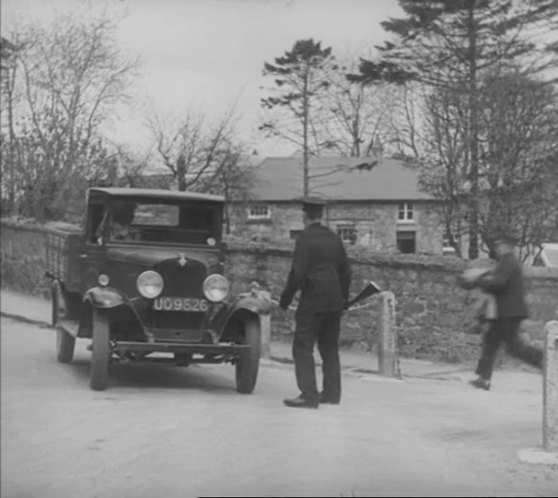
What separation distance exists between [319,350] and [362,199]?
1219 mm

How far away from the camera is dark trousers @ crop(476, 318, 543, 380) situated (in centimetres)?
146

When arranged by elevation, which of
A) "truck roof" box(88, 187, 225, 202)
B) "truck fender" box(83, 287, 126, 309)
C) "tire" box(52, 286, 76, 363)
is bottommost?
"tire" box(52, 286, 76, 363)

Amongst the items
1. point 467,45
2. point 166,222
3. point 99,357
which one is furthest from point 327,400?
point 467,45

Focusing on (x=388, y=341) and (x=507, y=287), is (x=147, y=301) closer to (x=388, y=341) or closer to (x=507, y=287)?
(x=388, y=341)

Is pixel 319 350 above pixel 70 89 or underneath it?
underneath

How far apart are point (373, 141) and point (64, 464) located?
130cm

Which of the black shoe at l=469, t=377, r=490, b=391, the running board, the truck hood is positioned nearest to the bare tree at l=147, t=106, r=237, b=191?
the black shoe at l=469, t=377, r=490, b=391

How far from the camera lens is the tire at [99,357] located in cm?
345

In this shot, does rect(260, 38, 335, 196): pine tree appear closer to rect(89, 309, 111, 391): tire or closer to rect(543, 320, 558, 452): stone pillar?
rect(543, 320, 558, 452): stone pillar

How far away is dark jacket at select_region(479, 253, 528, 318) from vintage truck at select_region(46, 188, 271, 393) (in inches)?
47.1

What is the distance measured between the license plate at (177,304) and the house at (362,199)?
179 centimetres

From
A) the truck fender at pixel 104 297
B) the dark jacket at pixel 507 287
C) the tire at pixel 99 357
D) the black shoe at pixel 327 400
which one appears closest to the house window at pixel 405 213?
the dark jacket at pixel 507 287

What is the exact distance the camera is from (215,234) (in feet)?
7.16

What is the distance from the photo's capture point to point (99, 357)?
3578 mm
